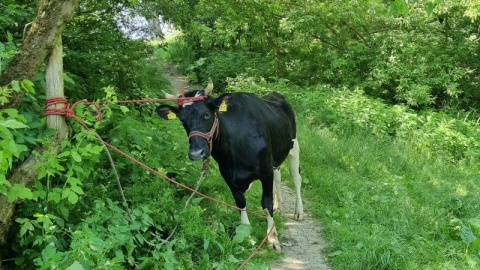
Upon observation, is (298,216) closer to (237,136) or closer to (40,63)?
(237,136)

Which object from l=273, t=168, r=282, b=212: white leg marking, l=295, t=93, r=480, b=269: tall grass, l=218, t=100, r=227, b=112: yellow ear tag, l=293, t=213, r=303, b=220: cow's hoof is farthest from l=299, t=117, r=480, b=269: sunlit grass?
l=218, t=100, r=227, b=112: yellow ear tag

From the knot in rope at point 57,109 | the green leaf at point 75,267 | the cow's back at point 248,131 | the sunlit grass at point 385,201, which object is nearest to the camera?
the green leaf at point 75,267

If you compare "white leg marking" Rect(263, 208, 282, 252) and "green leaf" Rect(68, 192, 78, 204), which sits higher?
"green leaf" Rect(68, 192, 78, 204)

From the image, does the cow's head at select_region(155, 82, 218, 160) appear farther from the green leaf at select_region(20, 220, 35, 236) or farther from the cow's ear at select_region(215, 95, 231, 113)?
the green leaf at select_region(20, 220, 35, 236)

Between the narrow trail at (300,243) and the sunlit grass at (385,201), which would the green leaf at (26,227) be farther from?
the sunlit grass at (385,201)

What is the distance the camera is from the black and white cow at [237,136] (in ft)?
16.5

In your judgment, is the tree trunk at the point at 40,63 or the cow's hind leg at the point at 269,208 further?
the cow's hind leg at the point at 269,208

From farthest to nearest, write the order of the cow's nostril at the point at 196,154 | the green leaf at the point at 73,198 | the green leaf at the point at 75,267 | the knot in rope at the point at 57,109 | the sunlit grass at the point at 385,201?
the sunlit grass at the point at 385,201 → the cow's nostril at the point at 196,154 → the knot in rope at the point at 57,109 → the green leaf at the point at 73,198 → the green leaf at the point at 75,267

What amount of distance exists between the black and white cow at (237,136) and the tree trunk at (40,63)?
54.1 inches

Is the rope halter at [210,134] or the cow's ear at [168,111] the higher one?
the cow's ear at [168,111]

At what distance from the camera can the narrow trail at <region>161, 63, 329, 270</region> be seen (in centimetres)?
541

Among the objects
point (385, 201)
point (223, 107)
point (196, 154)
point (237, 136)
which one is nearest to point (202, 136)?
point (196, 154)

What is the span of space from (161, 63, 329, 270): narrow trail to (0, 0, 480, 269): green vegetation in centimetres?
17

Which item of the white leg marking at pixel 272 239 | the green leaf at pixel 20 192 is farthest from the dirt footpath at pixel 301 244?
the green leaf at pixel 20 192
